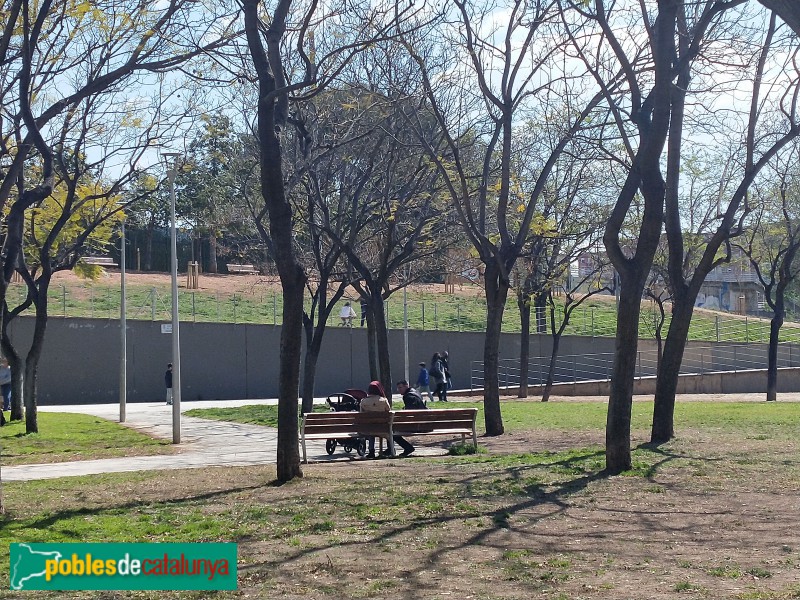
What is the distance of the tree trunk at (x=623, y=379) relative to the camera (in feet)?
39.9

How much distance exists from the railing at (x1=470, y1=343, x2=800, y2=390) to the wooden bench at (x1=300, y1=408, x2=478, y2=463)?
96.2 ft

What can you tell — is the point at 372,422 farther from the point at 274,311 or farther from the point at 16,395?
the point at 274,311

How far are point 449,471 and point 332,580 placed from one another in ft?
20.0

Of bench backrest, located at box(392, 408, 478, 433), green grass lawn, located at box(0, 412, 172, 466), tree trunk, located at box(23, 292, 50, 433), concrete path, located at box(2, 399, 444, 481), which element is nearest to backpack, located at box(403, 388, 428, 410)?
concrete path, located at box(2, 399, 444, 481)

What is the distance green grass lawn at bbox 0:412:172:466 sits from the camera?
1762 centimetres

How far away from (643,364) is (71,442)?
102ft

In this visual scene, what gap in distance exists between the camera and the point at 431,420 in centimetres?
1603

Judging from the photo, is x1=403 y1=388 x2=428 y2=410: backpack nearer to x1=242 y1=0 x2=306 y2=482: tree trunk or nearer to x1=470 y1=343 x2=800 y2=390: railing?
x1=242 y1=0 x2=306 y2=482: tree trunk

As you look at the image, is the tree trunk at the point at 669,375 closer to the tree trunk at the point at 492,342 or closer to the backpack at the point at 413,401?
the tree trunk at the point at 492,342

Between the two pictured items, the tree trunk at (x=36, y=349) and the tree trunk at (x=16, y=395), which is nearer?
the tree trunk at (x=36, y=349)

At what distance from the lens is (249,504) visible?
10203 millimetres

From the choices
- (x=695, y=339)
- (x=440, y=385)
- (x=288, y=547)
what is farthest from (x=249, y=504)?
(x=695, y=339)

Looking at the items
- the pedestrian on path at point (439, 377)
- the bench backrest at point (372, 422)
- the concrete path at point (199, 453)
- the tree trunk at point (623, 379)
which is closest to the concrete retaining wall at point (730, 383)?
the pedestrian on path at point (439, 377)

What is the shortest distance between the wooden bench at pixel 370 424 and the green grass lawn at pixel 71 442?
4226 millimetres
